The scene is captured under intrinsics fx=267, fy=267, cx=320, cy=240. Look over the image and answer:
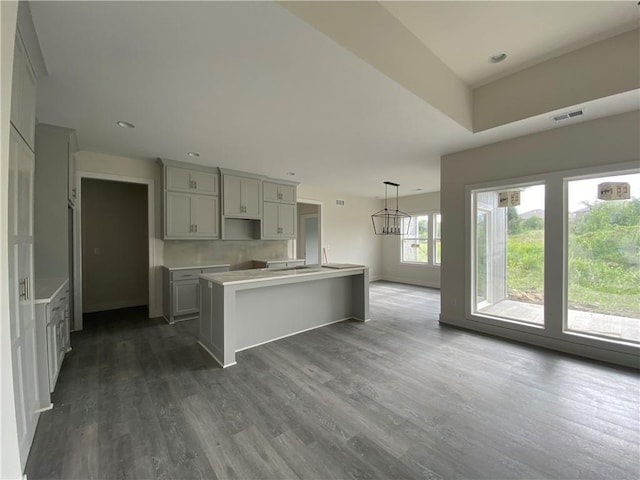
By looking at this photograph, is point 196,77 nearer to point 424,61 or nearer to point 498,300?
point 424,61

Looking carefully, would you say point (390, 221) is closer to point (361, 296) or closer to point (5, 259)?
point (361, 296)

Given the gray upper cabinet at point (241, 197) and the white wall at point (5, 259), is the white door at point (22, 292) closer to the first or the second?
the white wall at point (5, 259)

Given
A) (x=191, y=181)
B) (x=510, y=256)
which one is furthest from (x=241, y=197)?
(x=510, y=256)

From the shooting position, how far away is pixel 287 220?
5938mm

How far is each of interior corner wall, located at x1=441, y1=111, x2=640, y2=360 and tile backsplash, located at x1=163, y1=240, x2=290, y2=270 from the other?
358cm

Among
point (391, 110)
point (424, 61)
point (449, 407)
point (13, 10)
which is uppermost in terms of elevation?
point (424, 61)

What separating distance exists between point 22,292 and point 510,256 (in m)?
5.09

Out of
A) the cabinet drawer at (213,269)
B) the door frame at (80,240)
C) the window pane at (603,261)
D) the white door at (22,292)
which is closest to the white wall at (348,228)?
the cabinet drawer at (213,269)

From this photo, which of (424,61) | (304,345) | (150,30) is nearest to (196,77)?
(150,30)

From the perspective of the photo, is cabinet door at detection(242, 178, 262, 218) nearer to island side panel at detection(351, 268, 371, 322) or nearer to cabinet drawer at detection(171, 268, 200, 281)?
cabinet drawer at detection(171, 268, 200, 281)

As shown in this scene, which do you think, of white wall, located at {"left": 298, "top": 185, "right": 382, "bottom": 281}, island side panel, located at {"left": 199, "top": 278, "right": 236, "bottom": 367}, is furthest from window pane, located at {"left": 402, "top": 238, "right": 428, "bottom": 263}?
island side panel, located at {"left": 199, "top": 278, "right": 236, "bottom": 367}

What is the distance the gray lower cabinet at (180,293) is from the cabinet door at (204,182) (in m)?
1.37

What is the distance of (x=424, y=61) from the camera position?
2574 mm

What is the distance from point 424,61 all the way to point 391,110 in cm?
50
